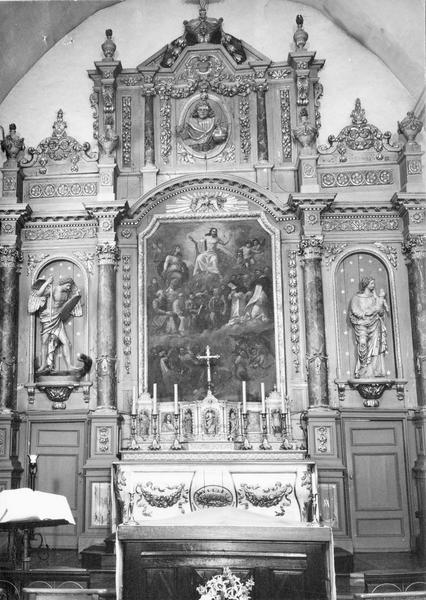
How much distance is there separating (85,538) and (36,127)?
20.3 feet

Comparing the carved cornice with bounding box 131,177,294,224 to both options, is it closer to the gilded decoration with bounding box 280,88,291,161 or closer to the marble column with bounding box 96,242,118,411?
the marble column with bounding box 96,242,118,411

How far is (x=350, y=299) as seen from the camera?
10.8m

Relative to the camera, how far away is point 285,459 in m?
9.29

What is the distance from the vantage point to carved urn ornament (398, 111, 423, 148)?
35.7 ft

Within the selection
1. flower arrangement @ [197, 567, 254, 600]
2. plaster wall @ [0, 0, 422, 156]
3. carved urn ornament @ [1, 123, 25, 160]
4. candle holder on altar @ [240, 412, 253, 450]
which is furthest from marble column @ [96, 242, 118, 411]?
flower arrangement @ [197, 567, 254, 600]

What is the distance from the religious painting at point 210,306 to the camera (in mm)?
10438

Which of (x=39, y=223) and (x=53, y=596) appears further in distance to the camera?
(x=39, y=223)

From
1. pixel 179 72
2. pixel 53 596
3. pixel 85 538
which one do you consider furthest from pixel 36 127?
pixel 53 596

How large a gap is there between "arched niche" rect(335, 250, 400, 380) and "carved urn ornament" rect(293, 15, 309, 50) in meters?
3.26

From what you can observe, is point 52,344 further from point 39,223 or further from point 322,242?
point 322,242

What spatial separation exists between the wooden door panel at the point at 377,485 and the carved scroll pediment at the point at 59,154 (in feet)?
18.2

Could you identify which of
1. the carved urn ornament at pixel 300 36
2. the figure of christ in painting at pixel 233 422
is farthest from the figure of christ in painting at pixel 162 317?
the carved urn ornament at pixel 300 36

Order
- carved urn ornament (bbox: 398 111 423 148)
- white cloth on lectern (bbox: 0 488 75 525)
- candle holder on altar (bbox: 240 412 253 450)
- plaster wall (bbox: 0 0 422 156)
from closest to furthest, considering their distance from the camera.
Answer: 1. white cloth on lectern (bbox: 0 488 75 525)
2. candle holder on altar (bbox: 240 412 253 450)
3. carved urn ornament (bbox: 398 111 423 148)
4. plaster wall (bbox: 0 0 422 156)

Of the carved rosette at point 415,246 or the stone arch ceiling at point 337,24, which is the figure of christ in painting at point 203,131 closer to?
the stone arch ceiling at point 337,24
